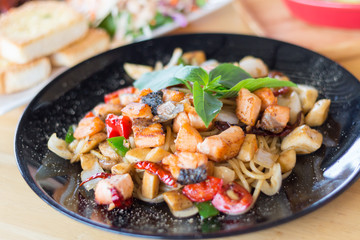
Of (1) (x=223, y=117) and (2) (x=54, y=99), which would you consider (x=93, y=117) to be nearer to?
(2) (x=54, y=99)

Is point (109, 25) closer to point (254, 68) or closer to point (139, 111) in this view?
point (254, 68)

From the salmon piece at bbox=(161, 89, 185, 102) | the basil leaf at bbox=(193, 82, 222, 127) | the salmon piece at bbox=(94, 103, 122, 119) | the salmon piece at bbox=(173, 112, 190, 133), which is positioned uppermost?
the basil leaf at bbox=(193, 82, 222, 127)

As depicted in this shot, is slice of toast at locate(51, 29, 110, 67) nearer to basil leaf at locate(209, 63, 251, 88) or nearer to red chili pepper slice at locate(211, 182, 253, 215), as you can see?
basil leaf at locate(209, 63, 251, 88)

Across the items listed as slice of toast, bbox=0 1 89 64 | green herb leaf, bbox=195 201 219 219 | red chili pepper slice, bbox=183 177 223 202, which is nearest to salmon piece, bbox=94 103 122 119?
red chili pepper slice, bbox=183 177 223 202

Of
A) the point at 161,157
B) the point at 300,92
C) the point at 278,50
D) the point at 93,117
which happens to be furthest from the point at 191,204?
the point at 278,50

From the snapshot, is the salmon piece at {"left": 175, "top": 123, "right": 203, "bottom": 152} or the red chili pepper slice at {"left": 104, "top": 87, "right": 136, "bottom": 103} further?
the red chili pepper slice at {"left": 104, "top": 87, "right": 136, "bottom": 103}

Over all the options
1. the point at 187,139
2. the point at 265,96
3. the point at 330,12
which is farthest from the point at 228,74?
the point at 330,12

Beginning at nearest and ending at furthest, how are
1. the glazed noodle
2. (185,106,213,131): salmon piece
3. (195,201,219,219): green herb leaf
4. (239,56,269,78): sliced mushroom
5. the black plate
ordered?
the black plate → (195,201,219,219): green herb leaf → the glazed noodle → (185,106,213,131): salmon piece → (239,56,269,78): sliced mushroom

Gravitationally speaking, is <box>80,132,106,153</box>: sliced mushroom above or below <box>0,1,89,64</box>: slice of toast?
below
